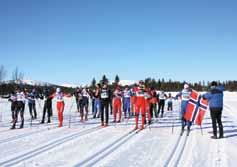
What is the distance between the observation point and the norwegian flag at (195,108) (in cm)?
1348

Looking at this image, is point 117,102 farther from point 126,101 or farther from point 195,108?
point 195,108

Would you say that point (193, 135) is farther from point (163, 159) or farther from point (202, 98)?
point (163, 159)

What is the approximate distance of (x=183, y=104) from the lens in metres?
13.8

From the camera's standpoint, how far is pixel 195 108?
13500mm

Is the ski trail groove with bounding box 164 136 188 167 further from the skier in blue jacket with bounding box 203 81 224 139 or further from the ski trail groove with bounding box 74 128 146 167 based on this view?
the ski trail groove with bounding box 74 128 146 167

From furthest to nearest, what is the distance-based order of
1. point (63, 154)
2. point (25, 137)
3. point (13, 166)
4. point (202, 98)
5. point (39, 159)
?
point (202, 98) → point (25, 137) → point (63, 154) → point (39, 159) → point (13, 166)

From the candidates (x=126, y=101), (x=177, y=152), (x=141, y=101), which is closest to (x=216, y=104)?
(x=177, y=152)

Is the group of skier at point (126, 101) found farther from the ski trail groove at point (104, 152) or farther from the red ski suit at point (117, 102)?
the ski trail groove at point (104, 152)

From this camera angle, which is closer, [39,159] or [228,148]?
[39,159]

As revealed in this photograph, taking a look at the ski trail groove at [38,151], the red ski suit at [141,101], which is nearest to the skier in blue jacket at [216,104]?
the red ski suit at [141,101]

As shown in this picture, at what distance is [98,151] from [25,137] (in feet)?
13.0

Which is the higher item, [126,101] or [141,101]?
[141,101]

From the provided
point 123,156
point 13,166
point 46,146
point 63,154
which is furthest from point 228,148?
point 13,166

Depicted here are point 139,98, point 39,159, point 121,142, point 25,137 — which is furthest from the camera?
point 139,98
